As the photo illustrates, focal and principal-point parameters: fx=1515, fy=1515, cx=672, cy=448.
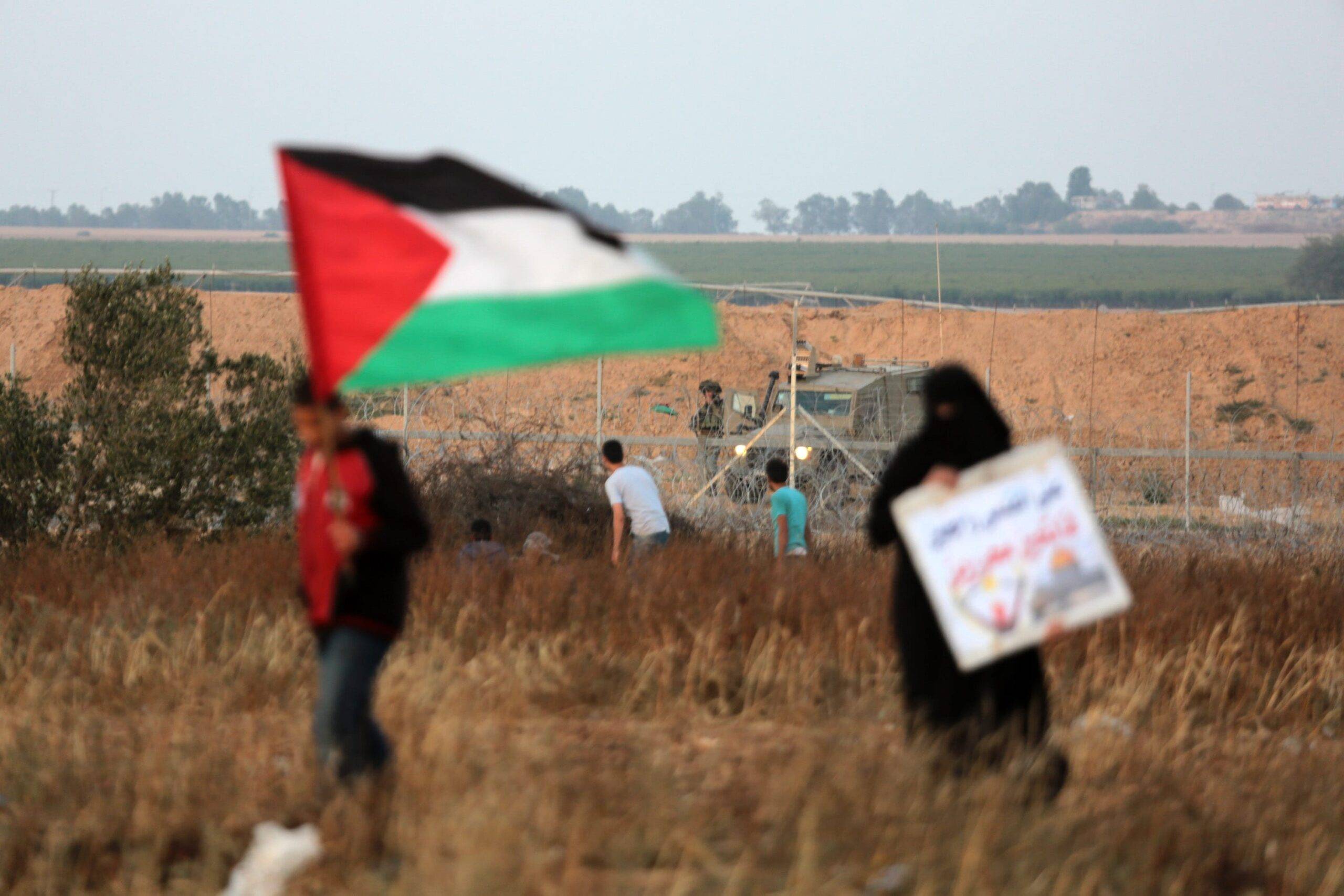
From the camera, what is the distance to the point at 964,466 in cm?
484

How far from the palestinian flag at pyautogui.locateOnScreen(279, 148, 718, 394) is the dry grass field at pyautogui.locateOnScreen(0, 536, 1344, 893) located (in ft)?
4.35

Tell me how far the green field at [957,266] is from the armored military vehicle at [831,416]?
6083 cm

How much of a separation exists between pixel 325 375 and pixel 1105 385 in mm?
44559

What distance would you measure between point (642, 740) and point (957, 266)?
111998 mm

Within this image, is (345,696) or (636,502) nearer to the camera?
(345,696)

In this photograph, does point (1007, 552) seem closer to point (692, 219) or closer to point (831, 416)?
point (831, 416)

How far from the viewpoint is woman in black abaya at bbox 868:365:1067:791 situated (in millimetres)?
4836

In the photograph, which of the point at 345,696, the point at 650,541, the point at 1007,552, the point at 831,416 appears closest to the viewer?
the point at 345,696

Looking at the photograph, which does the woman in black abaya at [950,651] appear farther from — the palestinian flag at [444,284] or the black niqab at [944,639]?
the palestinian flag at [444,284]

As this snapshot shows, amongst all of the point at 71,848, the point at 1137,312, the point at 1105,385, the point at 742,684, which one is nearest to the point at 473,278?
the point at 71,848

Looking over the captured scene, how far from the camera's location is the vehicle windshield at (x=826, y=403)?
20.7 m

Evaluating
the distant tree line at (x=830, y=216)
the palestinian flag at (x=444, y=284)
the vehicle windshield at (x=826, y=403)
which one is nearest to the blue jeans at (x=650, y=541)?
the palestinian flag at (x=444, y=284)

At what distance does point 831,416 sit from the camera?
2056cm

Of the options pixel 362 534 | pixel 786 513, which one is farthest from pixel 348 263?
pixel 786 513
